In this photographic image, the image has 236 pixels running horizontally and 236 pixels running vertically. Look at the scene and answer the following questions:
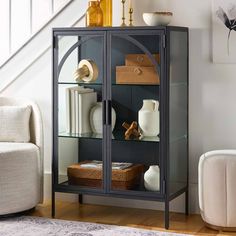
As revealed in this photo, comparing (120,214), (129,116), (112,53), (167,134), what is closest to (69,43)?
(112,53)

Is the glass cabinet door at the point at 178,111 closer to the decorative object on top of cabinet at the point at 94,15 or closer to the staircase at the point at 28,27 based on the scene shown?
the decorative object on top of cabinet at the point at 94,15

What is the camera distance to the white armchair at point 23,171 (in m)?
4.52

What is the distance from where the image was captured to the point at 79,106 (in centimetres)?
461

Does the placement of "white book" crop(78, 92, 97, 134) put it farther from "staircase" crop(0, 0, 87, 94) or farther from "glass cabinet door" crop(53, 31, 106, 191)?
"staircase" crop(0, 0, 87, 94)

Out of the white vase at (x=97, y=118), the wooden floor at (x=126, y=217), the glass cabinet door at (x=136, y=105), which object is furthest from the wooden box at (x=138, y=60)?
the wooden floor at (x=126, y=217)

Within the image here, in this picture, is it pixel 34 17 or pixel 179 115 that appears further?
pixel 34 17

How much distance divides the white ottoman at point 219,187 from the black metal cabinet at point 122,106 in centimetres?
25

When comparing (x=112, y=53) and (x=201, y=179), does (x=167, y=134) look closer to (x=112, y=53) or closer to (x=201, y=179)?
(x=201, y=179)

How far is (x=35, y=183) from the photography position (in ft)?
15.6

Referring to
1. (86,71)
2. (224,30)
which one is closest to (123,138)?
(86,71)

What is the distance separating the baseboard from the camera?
4738mm

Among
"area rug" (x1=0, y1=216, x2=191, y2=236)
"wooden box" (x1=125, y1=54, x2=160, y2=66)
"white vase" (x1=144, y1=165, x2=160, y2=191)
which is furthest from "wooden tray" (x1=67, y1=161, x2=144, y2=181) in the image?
"wooden box" (x1=125, y1=54, x2=160, y2=66)

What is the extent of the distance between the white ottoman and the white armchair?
3.96ft

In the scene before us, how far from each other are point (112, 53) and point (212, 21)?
72 cm
